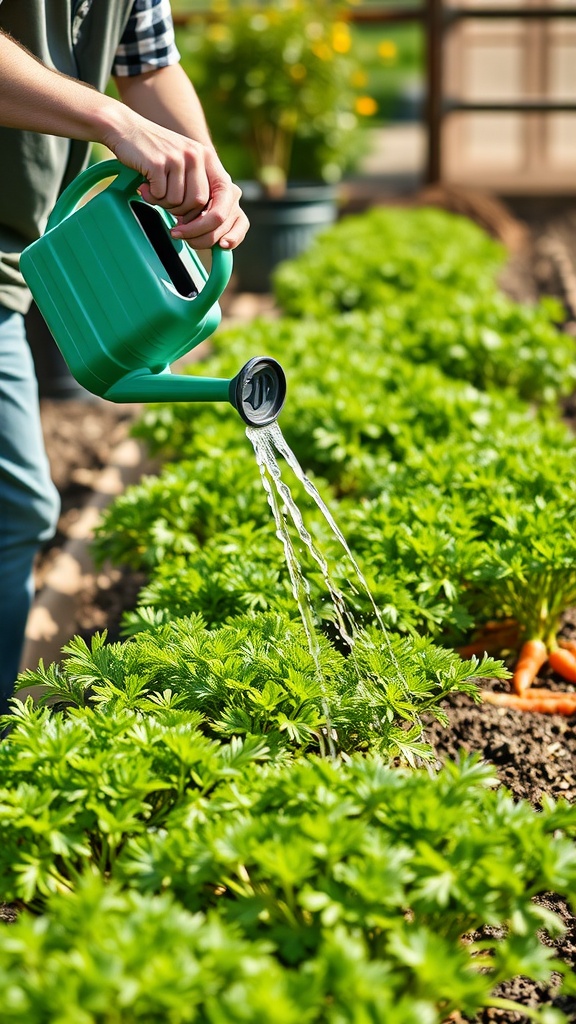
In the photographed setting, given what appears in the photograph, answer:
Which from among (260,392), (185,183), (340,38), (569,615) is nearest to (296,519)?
(260,392)

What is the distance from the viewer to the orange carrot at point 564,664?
279cm

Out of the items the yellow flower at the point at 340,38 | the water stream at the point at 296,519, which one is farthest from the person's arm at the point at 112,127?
the yellow flower at the point at 340,38

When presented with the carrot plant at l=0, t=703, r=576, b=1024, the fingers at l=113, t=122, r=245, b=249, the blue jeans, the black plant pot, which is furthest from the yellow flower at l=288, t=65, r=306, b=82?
the carrot plant at l=0, t=703, r=576, b=1024

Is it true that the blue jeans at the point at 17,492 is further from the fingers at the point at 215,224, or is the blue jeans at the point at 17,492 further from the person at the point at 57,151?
the fingers at the point at 215,224

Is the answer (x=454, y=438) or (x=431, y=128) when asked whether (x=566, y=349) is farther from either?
(x=431, y=128)

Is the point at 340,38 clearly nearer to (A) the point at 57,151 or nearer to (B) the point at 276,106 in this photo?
(B) the point at 276,106

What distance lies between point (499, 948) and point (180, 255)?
125 cm

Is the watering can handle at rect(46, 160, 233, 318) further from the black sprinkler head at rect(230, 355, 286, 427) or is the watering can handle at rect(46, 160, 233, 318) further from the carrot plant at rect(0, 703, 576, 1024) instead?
the carrot plant at rect(0, 703, 576, 1024)

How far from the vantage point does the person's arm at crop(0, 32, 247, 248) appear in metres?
1.89

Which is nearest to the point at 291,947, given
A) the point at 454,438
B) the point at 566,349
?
the point at 454,438

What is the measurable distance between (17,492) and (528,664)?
1.24 metres

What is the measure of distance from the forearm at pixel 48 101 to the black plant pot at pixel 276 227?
5.42 m

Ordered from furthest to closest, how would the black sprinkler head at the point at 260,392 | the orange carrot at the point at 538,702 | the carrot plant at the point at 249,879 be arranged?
the orange carrot at the point at 538,702 → the black sprinkler head at the point at 260,392 → the carrot plant at the point at 249,879

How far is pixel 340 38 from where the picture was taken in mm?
7812
